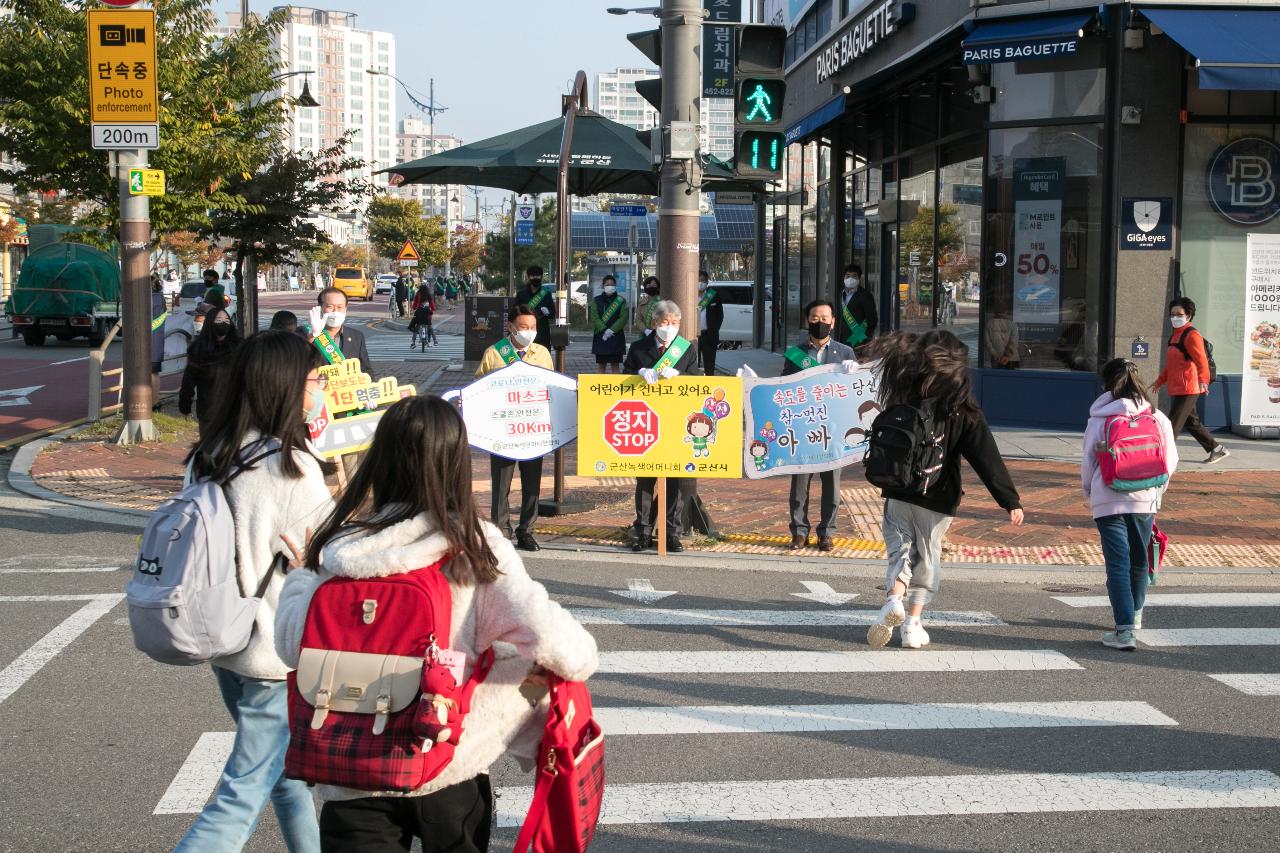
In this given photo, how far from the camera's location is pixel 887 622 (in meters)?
7.59

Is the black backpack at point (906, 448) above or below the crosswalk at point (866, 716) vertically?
above

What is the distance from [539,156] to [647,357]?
3855 millimetres

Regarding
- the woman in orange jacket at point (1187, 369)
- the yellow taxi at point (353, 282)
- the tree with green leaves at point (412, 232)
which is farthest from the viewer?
the yellow taxi at point (353, 282)

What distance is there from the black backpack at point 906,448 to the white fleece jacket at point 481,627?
4.05 m

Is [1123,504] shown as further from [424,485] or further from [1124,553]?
[424,485]

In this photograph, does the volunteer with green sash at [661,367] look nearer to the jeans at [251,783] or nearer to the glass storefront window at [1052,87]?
the jeans at [251,783]

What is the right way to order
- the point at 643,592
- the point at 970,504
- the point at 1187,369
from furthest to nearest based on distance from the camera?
the point at 1187,369, the point at 970,504, the point at 643,592

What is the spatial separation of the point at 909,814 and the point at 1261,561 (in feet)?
19.4

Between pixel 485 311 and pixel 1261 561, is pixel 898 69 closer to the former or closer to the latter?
pixel 1261 561

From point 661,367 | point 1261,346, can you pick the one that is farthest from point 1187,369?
point 661,367

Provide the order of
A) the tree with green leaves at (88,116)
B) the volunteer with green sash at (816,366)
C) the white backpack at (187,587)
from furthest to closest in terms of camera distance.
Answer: the tree with green leaves at (88,116) < the volunteer with green sash at (816,366) < the white backpack at (187,587)

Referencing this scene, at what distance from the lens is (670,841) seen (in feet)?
15.9

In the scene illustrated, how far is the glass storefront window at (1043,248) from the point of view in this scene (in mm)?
15797

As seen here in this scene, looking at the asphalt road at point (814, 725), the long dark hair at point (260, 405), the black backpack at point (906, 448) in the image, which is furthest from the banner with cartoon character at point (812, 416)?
the long dark hair at point (260, 405)
